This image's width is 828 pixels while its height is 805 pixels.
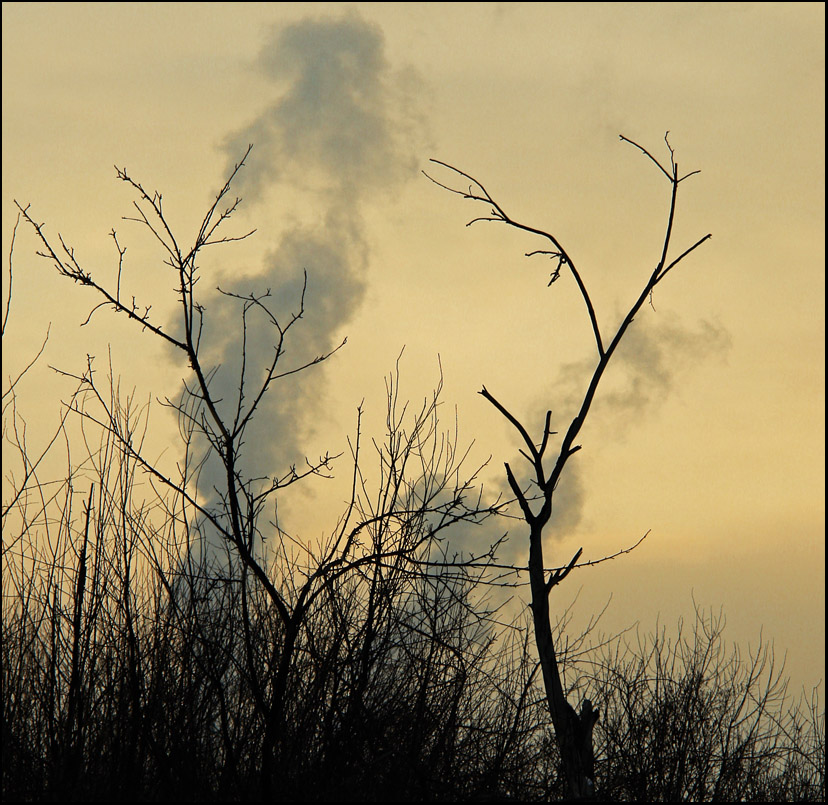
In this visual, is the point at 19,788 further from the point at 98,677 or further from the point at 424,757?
the point at 424,757

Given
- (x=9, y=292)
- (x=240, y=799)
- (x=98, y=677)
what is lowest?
(x=240, y=799)

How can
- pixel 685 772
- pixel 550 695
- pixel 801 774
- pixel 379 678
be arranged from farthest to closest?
pixel 801 774, pixel 685 772, pixel 379 678, pixel 550 695

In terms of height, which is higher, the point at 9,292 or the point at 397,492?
the point at 9,292

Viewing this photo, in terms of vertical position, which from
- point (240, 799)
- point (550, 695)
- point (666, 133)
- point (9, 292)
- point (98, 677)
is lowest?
point (240, 799)

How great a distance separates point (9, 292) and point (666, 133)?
4.71m

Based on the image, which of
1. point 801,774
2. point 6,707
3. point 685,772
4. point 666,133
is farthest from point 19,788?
point 801,774

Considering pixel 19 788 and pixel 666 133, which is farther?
pixel 666 133

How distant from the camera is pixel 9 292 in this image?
5.63m

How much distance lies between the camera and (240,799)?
5.50 m

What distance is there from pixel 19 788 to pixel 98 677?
116 cm

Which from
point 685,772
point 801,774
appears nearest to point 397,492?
point 685,772

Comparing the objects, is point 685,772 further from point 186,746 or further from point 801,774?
point 186,746

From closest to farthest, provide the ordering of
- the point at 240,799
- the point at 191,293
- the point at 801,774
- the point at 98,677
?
the point at 191,293 < the point at 240,799 < the point at 98,677 < the point at 801,774

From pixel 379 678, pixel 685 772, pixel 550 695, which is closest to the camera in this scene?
pixel 550 695
